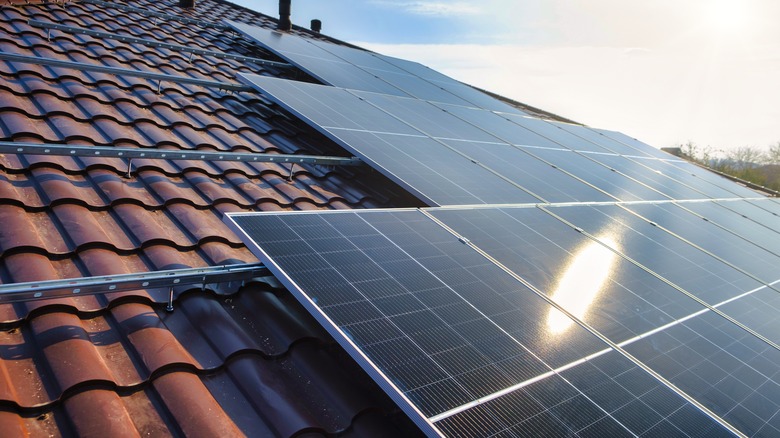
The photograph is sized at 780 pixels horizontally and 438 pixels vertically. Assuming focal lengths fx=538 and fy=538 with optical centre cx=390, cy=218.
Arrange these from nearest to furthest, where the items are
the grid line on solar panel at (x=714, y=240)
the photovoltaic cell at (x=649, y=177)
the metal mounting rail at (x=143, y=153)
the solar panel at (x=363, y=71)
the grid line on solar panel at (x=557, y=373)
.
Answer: the grid line on solar panel at (x=557, y=373) < the metal mounting rail at (x=143, y=153) < the grid line on solar panel at (x=714, y=240) < the solar panel at (x=363, y=71) < the photovoltaic cell at (x=649, y=177)

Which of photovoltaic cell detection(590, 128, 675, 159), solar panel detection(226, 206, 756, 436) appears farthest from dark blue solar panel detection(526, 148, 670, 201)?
photovoltaic cell detection(590, 128, 675, 159)

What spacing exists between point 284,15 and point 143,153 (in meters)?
11.7

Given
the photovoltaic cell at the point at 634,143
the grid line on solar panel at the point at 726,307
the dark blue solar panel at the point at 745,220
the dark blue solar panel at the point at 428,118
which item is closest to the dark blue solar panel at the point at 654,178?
the dark blue solar panel at the point at 745,220

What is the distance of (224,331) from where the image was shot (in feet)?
12.5

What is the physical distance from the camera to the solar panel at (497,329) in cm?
323

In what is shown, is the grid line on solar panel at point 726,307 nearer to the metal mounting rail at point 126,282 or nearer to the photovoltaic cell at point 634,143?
the metal mounting rail at point 126,282

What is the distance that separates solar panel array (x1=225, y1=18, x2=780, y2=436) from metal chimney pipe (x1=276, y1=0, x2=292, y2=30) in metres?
7.57

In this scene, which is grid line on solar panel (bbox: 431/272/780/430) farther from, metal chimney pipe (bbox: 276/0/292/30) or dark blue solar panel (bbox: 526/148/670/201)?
metal chimney pipe (bbox: 276/0/292/30)

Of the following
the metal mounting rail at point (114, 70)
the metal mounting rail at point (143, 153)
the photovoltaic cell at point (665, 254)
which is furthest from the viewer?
the metal mounting rail at point (114, 70)

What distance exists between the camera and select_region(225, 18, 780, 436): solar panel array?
132 inches

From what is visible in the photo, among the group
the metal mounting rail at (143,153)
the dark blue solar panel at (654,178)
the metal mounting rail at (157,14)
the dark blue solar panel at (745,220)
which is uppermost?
the metal mounting rail at (157,14)

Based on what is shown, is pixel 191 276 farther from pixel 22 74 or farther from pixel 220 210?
pixel 22 74

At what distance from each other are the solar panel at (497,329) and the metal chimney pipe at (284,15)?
12.0m

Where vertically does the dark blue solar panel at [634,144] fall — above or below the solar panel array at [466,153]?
below
